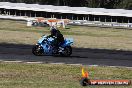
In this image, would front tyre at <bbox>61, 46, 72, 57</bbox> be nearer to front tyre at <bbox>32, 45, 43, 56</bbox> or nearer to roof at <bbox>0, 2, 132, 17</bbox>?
front tyre at <bbox>32, 45, 43, 56</bbox>

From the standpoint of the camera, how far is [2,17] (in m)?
85.4

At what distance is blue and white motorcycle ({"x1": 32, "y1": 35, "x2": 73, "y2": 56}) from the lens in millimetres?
24828

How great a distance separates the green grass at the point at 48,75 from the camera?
15139 mm

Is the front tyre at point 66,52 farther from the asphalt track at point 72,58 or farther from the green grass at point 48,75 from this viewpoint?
the green grass at point 48,75

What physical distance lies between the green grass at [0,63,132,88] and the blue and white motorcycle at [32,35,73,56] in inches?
185

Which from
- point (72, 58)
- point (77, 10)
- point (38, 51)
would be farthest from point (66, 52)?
point (77, 10)

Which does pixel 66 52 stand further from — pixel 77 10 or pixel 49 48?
pixel 77 10

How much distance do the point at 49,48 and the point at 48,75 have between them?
795cm

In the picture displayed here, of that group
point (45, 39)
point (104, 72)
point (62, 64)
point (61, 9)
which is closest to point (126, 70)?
point (104, 72)

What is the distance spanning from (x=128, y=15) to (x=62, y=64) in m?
64.5

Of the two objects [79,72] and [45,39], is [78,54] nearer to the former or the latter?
[45,39]

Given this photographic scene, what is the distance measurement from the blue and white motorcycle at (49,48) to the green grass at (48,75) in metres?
4.70

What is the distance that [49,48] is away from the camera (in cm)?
2508

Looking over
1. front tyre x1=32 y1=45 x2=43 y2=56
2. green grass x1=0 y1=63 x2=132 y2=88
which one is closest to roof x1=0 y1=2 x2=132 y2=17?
front tyre x1=32 y1=45 x2=43 y2=56
